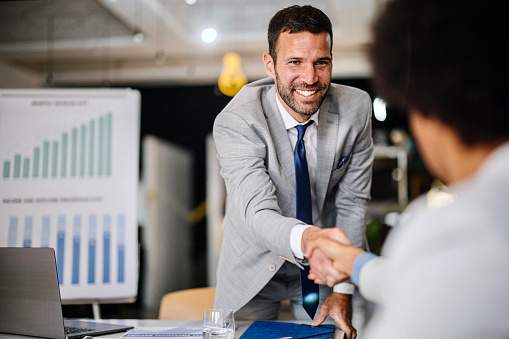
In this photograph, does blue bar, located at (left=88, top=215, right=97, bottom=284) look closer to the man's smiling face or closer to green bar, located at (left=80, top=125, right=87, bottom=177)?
green bar, located at (left=80, top=125, right=87, bottom=177)

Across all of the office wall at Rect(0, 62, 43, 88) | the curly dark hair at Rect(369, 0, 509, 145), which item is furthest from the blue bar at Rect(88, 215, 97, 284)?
the office wall at Rect(0, 62, 43, 88)

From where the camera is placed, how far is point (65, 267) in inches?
90.0

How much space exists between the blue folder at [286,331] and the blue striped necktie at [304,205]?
0.21 metres

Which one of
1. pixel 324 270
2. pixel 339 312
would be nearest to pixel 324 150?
pixel 339 312

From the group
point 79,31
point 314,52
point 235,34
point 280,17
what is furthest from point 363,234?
point 79,31

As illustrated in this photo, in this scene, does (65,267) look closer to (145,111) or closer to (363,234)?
(363,234)

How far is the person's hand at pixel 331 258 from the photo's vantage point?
1.15 m

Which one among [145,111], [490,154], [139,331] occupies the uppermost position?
[145,111]

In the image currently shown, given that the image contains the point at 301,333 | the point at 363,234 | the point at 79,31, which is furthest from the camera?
the point at 79,31

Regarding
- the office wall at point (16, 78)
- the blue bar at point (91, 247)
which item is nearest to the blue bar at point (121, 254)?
the blue bar at point (91, 247)

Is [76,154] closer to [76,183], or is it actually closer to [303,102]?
[76,183]

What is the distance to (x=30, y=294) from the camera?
1.47 meters

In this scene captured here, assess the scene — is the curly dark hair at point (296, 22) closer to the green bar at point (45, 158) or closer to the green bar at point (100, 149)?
the green bar at point (100, 149)

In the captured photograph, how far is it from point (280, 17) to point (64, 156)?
1.21 m
